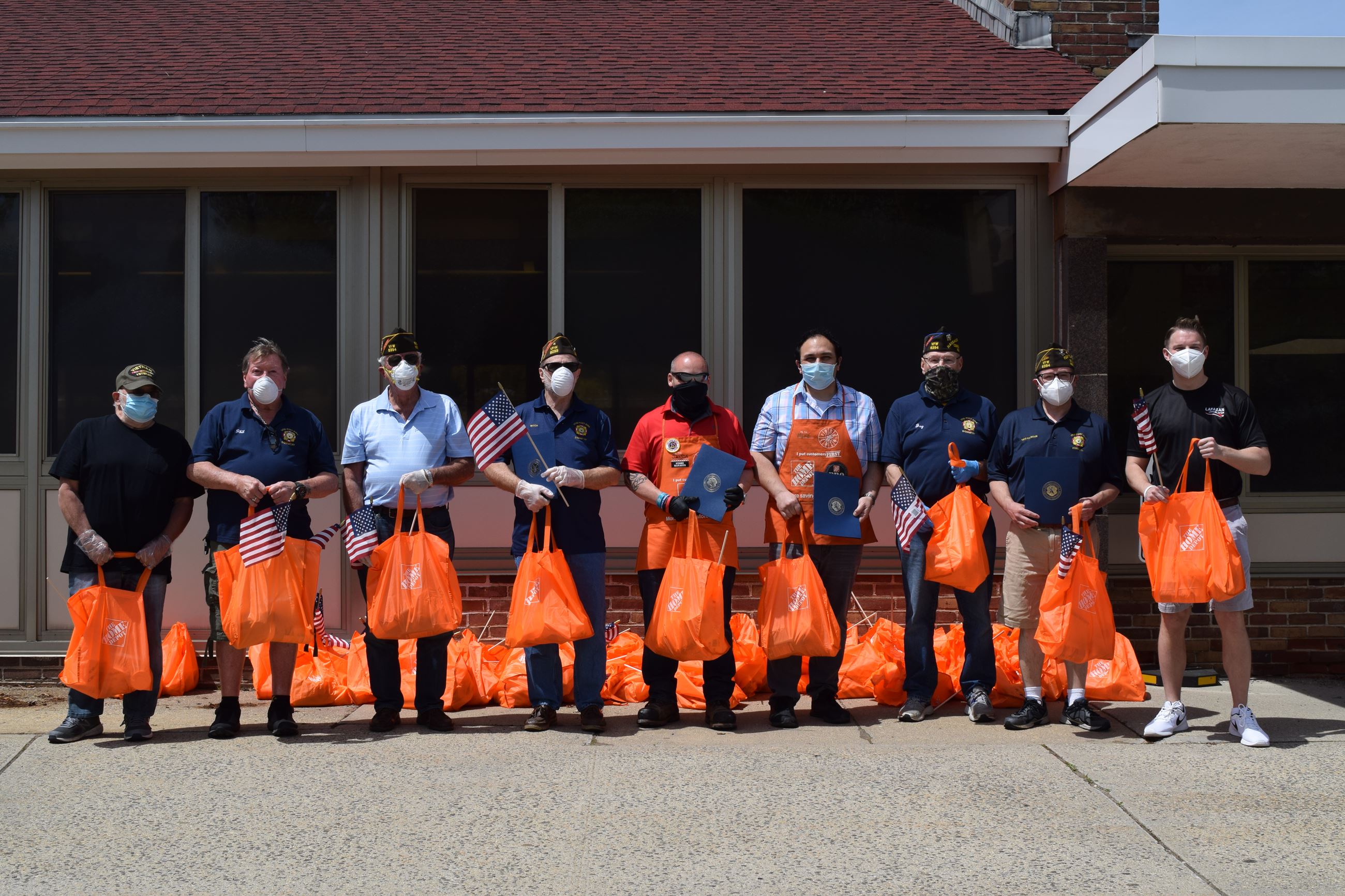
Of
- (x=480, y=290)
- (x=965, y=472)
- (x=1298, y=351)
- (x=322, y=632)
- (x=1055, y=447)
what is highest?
(x=480, y=290)

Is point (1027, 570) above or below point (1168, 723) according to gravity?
above

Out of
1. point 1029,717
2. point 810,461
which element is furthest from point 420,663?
point 1029,717

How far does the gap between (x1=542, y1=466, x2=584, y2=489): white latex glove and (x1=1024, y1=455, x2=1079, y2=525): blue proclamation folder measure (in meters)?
2.11

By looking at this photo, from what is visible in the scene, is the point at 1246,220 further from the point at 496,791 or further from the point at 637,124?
the point at 496,791

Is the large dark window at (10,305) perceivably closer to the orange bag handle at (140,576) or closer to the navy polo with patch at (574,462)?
the orange bag handle at (140,576)

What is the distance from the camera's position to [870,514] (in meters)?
7.22

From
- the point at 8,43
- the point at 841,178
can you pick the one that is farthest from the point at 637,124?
the point at 8,43

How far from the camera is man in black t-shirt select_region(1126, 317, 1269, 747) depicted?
216 inches

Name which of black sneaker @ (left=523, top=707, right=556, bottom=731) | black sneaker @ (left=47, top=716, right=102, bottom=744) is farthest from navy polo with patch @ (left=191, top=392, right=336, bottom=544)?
black sneaker @ (left=523, top=707, right=556, bottom=731)

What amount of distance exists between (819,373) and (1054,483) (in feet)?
3.97

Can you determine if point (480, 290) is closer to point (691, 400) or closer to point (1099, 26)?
point (691, 400)

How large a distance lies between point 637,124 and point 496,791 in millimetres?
3764

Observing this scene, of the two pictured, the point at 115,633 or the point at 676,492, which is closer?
the point at 115,633

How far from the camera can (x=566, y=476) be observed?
5684 mm
